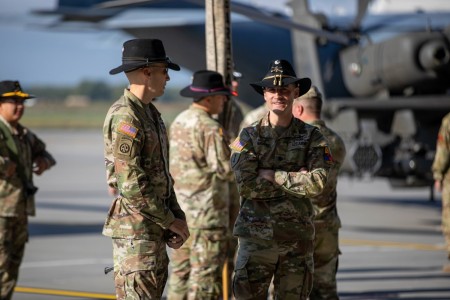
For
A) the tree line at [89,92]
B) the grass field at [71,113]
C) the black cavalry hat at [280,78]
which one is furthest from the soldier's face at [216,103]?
the tree line at [89,92]

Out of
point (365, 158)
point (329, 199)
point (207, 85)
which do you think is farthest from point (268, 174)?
point (365, 158)

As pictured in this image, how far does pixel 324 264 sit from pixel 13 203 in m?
2.55

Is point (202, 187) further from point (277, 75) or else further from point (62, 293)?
point (62, 293)

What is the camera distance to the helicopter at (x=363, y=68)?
13.6m

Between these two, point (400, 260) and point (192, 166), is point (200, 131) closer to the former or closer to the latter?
point (192, 166)

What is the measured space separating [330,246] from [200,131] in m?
1.35

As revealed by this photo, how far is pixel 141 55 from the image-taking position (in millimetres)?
5703

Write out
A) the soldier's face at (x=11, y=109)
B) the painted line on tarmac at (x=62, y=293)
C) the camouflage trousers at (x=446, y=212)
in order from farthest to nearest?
the camouflage trousers at (x=446, y=212), the painted line on tarmac at (x=62, y=293), the soldier's face at (x=11, y=109)

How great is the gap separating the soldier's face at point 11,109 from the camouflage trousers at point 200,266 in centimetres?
174

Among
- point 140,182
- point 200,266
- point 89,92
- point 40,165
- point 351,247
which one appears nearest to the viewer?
point 140,182

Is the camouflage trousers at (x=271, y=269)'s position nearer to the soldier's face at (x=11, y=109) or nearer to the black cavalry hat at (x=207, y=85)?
the black cavalry hat at (x=207, y=85)

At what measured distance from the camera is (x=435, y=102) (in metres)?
13.7

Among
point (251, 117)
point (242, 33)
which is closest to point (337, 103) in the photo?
point (242, 33)

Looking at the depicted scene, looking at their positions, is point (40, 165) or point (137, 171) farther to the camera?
point (40, 165)
